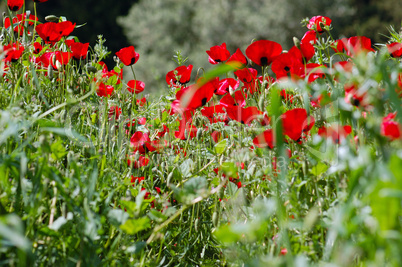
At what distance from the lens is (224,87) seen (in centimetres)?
147

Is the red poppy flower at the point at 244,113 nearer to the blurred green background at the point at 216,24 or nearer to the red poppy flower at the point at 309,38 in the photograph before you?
the red poppy flower at the point at 309,38

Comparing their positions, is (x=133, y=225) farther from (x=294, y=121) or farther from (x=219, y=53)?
(x=219, y=53)

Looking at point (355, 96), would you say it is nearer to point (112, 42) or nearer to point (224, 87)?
point (224, 87)

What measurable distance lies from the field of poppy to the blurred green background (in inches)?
398

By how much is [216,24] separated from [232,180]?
39.1 ft

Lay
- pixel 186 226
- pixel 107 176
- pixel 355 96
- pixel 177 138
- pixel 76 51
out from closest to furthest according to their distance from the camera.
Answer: pixel 355 96 → pixel 107 176 → pixel 186 226 → pixel 177 138 → pixel 76 51

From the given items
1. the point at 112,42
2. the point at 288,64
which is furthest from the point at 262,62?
the point at 112,42

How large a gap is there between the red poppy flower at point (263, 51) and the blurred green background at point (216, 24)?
1009cm

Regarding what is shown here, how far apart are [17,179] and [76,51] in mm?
821

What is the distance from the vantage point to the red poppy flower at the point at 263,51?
1.28 metres

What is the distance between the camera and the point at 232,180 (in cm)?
125

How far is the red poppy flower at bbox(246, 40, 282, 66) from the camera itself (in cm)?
128

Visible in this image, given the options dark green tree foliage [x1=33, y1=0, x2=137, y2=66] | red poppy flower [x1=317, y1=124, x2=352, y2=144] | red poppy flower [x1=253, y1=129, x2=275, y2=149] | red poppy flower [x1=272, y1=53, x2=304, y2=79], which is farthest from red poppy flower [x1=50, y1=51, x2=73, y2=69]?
dark green tree foliage [x1=33, y1=0, x2=137, y2=66]

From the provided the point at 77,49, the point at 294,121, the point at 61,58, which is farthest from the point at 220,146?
the point at 77,49
